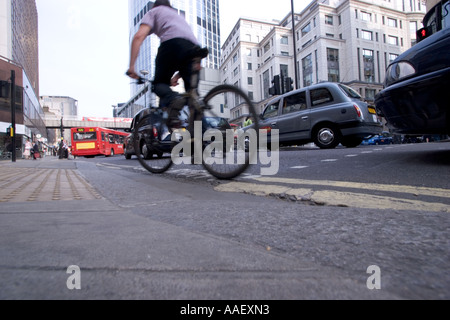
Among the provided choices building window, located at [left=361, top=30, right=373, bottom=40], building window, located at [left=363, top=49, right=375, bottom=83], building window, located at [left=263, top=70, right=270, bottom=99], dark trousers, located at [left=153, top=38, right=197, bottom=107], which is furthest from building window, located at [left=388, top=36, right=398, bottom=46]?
dark trousers, located at [left=153, top=38, right=197, bottom=107]

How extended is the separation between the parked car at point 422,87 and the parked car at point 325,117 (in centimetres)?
418

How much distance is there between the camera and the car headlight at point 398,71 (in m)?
2.88

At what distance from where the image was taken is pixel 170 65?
118 inches

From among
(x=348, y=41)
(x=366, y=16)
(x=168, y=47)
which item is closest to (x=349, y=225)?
(x=168, y=47)

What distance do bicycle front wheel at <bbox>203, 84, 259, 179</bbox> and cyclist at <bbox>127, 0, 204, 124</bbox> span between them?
0.35 meters

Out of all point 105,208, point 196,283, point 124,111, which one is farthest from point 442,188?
point 124,111

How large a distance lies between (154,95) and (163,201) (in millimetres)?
2061

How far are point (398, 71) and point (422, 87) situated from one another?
366 mm

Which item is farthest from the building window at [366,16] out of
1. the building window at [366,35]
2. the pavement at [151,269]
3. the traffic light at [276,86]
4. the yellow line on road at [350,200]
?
the pavement at [151,269]

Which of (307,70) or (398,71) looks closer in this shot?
(398,71)

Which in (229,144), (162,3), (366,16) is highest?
(366,16)

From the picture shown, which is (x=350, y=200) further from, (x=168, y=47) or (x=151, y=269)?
(x=168, y=47)

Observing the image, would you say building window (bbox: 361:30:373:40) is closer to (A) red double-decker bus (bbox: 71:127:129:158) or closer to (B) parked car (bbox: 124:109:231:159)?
(A) red double-decker bus (bbox: 71:127:129:158)

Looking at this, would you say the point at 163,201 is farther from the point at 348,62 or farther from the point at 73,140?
the point at 348,62
